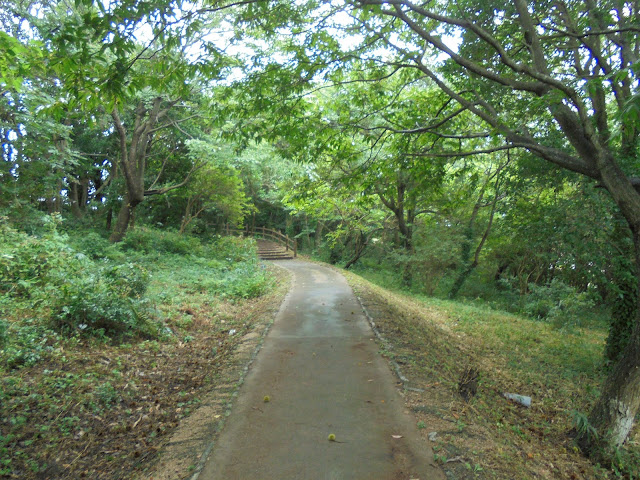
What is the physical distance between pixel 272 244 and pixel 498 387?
23.6 metres

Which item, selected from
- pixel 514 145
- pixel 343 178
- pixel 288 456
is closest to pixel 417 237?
pixel 343 178

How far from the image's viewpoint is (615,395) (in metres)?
4.87

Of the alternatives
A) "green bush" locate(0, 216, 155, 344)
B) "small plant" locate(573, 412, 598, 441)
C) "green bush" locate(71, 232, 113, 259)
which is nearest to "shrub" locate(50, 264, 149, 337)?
"green bush" locate(0, 216, 155, 344)

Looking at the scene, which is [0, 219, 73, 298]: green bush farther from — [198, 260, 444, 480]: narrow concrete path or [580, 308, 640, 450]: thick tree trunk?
[580, 308, 640, 450]: thick tree trunk

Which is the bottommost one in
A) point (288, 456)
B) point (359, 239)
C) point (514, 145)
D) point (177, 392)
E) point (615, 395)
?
point (177, 392)

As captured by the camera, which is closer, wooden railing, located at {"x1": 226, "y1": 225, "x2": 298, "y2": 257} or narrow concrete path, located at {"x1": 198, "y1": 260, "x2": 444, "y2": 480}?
narrow concrete path, located at {"x1": 198, "y1": 260, "x2": 444, "y2": 480}

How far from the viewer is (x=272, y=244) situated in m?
29.2

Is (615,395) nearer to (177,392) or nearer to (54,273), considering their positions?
(177,392)

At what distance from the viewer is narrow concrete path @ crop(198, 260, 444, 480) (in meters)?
3.48

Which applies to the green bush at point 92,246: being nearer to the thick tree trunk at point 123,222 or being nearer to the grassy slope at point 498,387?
the thick tree trunk at point 123,222

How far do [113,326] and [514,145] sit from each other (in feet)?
23.7

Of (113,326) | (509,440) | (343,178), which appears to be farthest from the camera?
(343,178)

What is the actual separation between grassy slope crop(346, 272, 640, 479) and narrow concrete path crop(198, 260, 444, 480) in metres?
0.33

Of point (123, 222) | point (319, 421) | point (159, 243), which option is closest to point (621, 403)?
point (319, 421)
